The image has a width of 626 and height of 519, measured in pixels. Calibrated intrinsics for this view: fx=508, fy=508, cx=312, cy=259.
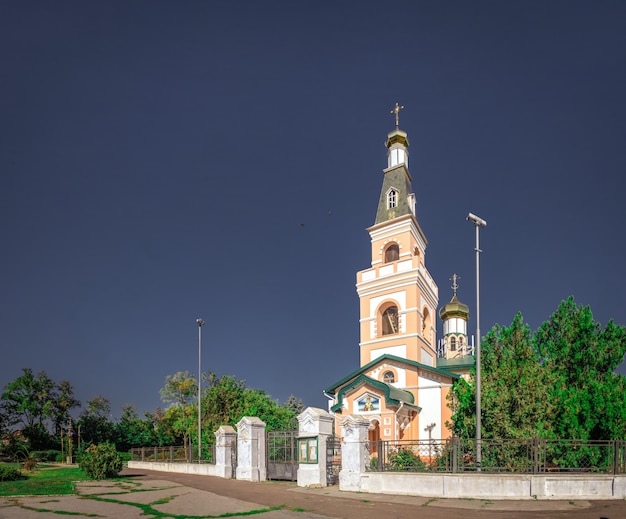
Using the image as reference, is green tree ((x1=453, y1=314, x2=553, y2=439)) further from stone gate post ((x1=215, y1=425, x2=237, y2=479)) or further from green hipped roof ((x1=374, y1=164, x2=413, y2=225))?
green hipped roof ((x1=374, y1=164, x2=413, y2=225))

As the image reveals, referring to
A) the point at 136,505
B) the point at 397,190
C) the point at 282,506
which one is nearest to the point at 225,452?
the point at 136,505

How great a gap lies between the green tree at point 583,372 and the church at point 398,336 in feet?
28.9

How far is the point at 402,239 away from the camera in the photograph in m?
33.6

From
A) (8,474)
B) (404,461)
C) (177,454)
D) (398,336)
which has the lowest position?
(177,454)

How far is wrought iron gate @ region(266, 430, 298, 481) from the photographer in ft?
64.3

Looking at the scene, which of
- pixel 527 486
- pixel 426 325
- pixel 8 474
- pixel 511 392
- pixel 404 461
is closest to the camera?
pixel 527 486

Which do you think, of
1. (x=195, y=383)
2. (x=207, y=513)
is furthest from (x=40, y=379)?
(x=207, y=513)

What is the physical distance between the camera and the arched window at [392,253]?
112 feet

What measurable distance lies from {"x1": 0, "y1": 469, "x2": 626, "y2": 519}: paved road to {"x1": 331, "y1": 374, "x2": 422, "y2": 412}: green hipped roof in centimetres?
1191

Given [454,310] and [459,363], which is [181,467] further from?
[454,310]

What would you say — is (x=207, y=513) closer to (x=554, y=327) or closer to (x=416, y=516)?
(x=416, y=516)

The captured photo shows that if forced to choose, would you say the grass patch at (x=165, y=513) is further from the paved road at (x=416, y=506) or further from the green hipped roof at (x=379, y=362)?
the green hipped roof at (x=379, y=362)

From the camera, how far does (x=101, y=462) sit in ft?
66.4

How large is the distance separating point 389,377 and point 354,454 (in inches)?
624
